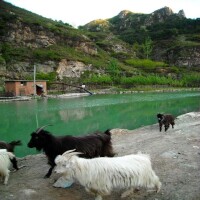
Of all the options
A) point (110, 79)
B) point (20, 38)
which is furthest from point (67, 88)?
point (20, 38)

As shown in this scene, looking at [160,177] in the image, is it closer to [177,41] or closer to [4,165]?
[4,165]

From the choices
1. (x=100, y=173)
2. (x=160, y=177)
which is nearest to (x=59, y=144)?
(x=100, y=173)

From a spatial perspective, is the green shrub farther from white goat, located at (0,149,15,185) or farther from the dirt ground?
white goat, located at (0,149,15,185)

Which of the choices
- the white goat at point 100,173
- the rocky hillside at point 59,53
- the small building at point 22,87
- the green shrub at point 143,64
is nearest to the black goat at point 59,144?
the white goat at point 100,173

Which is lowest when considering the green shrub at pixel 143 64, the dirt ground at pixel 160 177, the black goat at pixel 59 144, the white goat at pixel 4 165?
the dirt ground at pixel 160 177

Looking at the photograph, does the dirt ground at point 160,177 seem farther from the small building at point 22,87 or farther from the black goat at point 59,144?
the small building at point 22,87

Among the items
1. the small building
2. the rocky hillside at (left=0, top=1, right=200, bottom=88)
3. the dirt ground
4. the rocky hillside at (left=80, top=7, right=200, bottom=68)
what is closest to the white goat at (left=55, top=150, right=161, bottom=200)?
the dirt ground

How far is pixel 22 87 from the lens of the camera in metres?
52.8

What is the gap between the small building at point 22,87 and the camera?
51.8m

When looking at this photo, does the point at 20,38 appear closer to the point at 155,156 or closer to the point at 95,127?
the point at 95,127

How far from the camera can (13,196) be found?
6.55 metres

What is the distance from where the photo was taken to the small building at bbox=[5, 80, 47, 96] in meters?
51.8

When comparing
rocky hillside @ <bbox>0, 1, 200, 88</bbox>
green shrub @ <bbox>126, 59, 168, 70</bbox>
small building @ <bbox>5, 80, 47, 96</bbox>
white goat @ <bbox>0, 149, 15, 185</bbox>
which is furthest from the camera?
green shrub @ <bbox>126, 59, 168, 70</bbox>

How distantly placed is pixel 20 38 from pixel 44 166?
83769 mm
